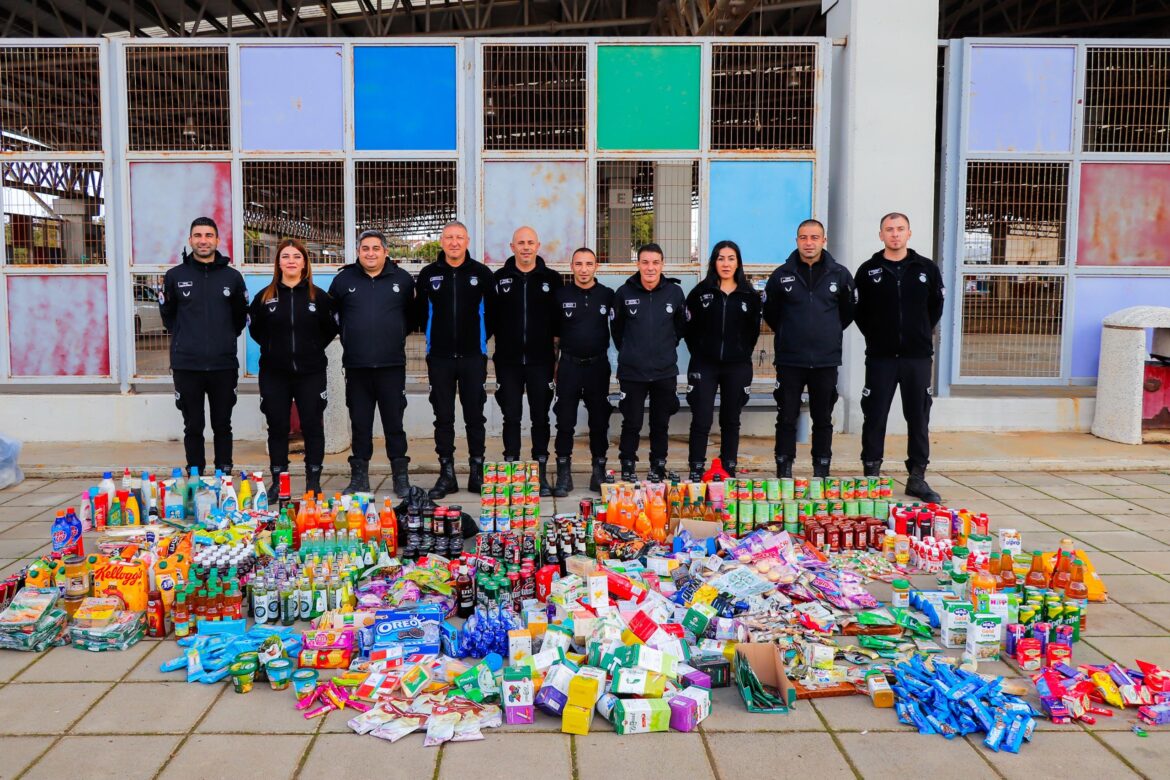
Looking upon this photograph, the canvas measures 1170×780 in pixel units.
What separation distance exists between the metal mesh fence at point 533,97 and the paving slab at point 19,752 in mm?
6158

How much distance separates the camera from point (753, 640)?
12.4 feet

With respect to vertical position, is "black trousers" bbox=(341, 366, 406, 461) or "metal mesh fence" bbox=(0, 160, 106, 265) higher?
"metal mesh fence" bbox=(0, 160, 106, 265)

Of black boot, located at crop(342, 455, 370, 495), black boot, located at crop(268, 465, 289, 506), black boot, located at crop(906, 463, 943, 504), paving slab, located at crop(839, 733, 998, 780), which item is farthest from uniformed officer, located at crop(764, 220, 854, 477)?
black boot, located at crop(268, 465, 289, 506)

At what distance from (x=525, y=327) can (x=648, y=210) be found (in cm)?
253

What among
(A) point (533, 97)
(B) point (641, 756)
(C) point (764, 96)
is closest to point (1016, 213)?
(C) point (764, 96)

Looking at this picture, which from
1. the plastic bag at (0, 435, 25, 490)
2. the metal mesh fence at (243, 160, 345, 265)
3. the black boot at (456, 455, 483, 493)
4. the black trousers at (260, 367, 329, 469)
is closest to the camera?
the black trousers at (260, 367, 329, 469)

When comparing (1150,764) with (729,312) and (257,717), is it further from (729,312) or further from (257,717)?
(729,312)

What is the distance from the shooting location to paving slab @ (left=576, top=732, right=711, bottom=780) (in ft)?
9.57

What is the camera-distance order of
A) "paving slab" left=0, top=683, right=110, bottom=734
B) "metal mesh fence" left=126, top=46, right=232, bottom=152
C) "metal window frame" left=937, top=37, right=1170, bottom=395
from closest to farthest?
1. "paving slab" left=0, top=683, right=110, bottom=734
2. "metal mesh fence" left=126, top=46, right=232, bottom=152
3. "metal window frame" left=937, top=37, right=1170, bottom=395

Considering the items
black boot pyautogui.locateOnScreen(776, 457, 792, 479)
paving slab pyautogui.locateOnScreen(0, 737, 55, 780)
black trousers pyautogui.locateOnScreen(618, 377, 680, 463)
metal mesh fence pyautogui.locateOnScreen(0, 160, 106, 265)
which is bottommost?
paving slab pyautogui.locateOnScreen(0, 737, 55, 780)

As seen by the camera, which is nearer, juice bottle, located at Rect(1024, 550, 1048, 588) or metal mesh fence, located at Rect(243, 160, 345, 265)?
juice bottle, located at Rect(1024, 550, 1048, 588)

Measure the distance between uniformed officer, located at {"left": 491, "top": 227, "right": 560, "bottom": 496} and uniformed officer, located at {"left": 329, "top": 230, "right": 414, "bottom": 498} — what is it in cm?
67

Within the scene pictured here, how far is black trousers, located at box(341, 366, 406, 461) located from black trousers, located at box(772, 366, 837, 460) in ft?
8.99

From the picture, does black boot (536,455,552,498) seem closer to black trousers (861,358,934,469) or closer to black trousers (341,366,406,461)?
black trousers (341,366,406,461)
